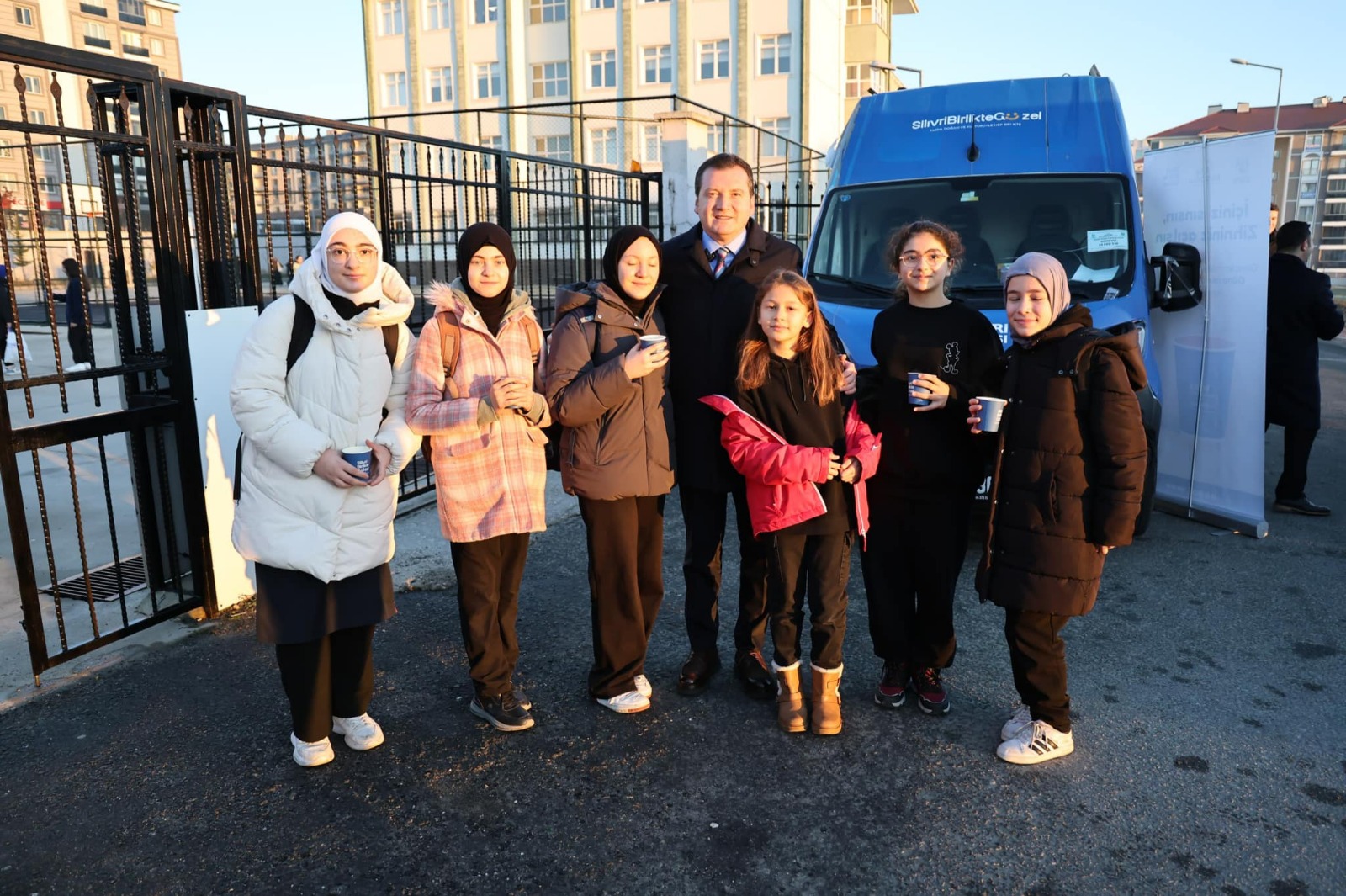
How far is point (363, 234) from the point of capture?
3068mm

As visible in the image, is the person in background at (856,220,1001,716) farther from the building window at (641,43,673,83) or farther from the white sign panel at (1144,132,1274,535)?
the building window at (641,43,673,83)

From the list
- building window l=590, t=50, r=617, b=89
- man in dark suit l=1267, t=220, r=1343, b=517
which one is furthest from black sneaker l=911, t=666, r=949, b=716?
building window l=590, t=50, r=617, b=89

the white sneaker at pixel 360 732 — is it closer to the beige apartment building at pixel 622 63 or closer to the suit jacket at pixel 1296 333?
the suit jacket at pixel 1296 333

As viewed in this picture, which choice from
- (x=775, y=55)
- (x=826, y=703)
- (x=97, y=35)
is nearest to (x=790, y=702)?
→ (x=826, y=703)

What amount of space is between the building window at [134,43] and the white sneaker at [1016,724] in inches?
3792

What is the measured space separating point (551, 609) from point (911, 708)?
194 cm

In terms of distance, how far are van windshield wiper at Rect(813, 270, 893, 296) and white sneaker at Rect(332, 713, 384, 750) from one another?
389 centimetres

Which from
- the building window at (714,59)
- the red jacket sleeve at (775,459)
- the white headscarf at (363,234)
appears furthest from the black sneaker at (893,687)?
the building window at (714,59)

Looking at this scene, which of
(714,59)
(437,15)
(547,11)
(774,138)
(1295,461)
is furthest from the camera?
(437,15)

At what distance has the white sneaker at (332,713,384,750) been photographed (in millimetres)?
3410

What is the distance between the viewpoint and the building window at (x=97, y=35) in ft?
248

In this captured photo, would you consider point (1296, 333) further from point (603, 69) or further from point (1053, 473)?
point (603, 69)

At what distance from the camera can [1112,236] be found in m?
5.76

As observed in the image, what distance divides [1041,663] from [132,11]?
10027 centimetres
